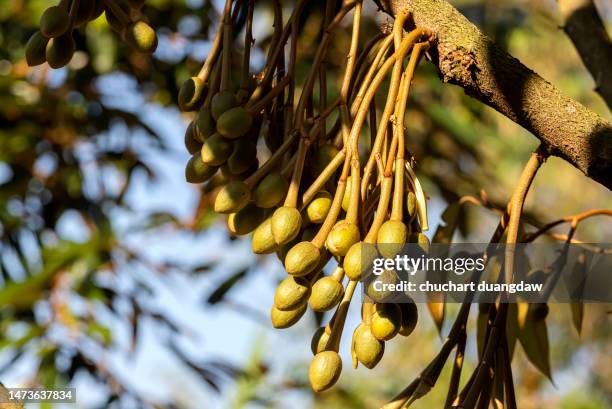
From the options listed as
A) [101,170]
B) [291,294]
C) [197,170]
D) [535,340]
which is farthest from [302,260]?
[101,170]

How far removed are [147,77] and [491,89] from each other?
1.66 metres

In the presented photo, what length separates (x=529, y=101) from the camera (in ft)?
1.99

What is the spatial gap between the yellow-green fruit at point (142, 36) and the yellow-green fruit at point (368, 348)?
0.94ft

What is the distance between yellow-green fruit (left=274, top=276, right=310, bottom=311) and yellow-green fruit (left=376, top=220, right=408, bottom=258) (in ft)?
0.21

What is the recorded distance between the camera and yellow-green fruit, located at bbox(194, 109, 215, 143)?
656mm

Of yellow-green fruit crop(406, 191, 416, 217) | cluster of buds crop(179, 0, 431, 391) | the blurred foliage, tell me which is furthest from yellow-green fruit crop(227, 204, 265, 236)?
the blurred foliage

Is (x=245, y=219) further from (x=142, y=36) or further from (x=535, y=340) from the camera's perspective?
(x=535, y=340)

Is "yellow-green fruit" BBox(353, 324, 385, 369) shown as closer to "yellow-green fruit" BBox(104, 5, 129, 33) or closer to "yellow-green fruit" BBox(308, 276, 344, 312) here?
"yellow-green fruit" BBox(308, 276, 344, 312)

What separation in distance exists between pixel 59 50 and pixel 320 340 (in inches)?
11.9

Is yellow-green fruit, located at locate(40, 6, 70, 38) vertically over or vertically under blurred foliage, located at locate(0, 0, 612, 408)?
under

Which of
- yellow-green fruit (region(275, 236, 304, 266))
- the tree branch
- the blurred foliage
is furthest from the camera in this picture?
the blurred foliage

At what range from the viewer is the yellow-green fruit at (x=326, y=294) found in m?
0.58

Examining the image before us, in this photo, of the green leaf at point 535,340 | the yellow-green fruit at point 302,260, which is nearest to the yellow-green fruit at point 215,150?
the yellow-green fruit at point 302,260

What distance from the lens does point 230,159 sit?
2.13ft
